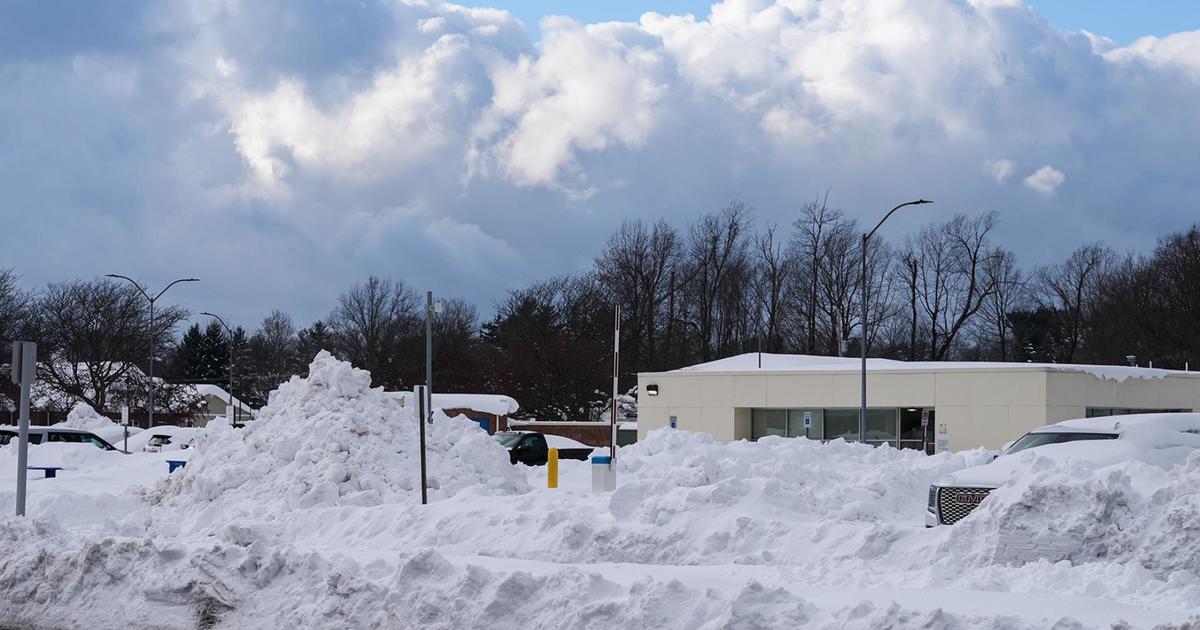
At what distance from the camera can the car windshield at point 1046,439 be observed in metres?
17.4

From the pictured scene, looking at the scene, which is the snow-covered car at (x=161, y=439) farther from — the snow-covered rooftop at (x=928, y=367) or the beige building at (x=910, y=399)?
the snow-covered rooftop at (x=928, y=367)

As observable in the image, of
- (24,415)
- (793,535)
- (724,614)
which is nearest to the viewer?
(724,614)

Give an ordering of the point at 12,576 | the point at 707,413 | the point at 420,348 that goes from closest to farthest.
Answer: the point at 12,576 < the point at 707,413 < the point at 420,348

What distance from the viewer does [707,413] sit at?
148 ft

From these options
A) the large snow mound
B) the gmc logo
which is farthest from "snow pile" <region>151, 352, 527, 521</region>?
the gmc logo

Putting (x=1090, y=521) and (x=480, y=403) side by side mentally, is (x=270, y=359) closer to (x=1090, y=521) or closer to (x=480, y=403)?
(x=480, y=403)

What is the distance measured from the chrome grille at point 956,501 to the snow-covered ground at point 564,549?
38.6 inches

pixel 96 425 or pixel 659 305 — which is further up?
pixel 659 305

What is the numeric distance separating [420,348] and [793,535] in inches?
2844

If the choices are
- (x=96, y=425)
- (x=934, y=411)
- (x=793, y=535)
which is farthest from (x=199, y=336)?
(x=793, y=535)

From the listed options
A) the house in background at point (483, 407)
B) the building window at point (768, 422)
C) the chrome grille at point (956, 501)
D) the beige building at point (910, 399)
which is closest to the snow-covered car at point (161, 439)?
the house in background at point (483, 407)

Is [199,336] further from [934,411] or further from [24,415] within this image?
[24,415]

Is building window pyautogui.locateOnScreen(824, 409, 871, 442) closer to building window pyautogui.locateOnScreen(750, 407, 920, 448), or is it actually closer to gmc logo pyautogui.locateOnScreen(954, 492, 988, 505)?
building window pyautogui.locateOnScreen(750, 407, 920, 448)

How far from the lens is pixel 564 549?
552 inches
